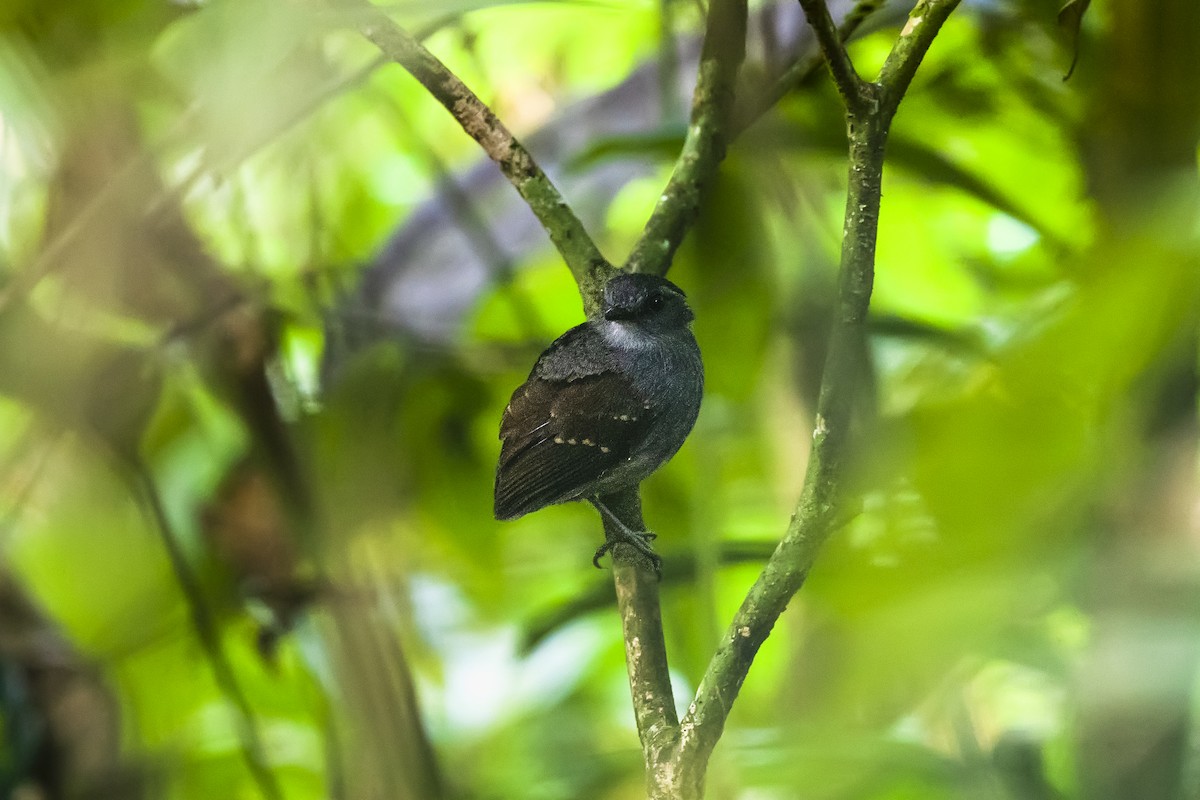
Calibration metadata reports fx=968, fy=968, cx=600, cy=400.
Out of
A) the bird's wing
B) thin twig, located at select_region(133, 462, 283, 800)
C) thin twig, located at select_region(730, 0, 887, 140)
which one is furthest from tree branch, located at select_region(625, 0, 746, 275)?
thin twig, located at select_region(133, 462, 283, 800)

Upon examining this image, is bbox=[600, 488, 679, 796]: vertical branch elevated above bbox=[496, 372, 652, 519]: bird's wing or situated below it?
below

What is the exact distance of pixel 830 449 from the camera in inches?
23.4

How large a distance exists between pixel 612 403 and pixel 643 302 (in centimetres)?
8

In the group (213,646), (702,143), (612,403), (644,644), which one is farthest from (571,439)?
(213,646)

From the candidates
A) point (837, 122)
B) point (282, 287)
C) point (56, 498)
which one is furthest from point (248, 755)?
point (837, 122)

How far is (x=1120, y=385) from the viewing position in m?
0.72

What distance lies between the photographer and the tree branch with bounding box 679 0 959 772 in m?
0.59

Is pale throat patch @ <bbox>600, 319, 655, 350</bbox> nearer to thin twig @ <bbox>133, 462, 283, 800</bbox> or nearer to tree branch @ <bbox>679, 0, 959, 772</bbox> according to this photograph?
tree branch @ <bbox>679, 0, 959, 772</bbox>

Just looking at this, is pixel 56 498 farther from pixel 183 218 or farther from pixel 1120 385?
pixel 1120 385

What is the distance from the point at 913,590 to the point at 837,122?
0.37m

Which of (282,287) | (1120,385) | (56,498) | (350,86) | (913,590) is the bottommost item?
(913,590)

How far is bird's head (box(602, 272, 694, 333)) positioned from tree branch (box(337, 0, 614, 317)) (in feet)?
0.15

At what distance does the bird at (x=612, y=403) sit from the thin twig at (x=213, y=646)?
1.23ft

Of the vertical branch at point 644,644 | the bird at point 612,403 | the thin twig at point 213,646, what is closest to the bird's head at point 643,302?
the bird at point 612,403
